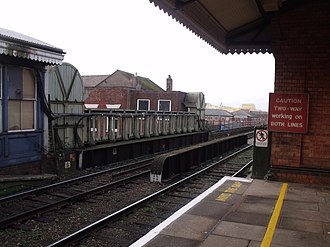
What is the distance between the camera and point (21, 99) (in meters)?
9.34

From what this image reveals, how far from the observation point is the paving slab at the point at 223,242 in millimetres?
3873

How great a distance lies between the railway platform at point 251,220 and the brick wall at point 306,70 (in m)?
0.71

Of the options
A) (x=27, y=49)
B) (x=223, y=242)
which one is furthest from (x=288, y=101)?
(x=27, y=49)

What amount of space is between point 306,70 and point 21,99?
7050mm

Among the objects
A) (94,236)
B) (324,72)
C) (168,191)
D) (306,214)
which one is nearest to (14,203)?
(94,236)

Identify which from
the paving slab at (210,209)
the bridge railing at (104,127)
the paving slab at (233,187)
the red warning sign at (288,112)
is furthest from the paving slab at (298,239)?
the bridge railing at (104,127)

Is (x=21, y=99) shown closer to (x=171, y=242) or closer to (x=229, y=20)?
(x=229, y=20)

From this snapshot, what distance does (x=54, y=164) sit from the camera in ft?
34.8

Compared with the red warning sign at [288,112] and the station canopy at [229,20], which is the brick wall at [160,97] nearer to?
the station canopy at [229,20]

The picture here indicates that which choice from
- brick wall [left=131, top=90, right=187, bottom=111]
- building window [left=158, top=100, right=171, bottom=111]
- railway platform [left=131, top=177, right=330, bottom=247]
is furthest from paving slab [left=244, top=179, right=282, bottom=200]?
building window [left=158, top=100, right=171, bottom=111]

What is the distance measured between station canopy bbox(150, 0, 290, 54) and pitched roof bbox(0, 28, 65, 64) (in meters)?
4.48

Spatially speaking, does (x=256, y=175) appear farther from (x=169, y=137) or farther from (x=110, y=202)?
(x=169, y=137)

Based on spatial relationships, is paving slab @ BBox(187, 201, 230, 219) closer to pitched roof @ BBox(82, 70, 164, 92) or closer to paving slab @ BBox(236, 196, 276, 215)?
paving slab @ BBox(236, 196, 276, 215)

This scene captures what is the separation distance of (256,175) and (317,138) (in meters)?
1.55
